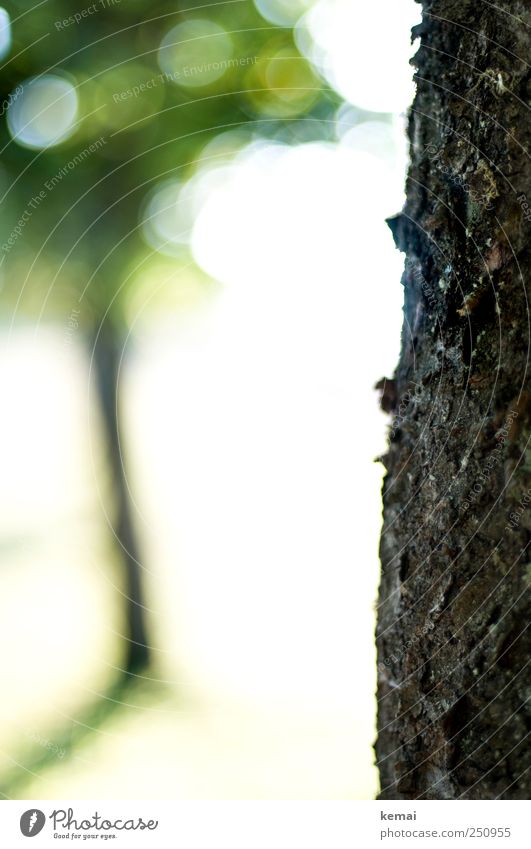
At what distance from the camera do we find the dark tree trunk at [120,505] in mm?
2541

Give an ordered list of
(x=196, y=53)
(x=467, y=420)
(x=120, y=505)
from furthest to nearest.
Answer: (x=120, y=505), (x=196, y=53), (x=467, y=420)

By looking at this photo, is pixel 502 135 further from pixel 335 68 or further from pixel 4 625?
A: pixel 4 625

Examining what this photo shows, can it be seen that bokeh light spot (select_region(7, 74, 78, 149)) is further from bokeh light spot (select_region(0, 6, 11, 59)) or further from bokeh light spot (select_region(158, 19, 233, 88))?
bokeh light spot (select_region(158, 19, 233, 88))

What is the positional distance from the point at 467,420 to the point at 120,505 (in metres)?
2.05

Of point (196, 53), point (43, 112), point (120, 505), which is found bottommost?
point (120, 505)

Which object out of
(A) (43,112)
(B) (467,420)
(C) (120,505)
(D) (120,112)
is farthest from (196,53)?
(B) (467,420)

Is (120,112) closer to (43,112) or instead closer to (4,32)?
(43,112)

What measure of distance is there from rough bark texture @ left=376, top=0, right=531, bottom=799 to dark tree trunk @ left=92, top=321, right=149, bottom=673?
1.87m

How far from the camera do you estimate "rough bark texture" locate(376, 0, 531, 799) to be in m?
0.66

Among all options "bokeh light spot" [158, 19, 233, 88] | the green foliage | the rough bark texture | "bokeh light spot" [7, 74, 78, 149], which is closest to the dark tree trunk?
the green foliage

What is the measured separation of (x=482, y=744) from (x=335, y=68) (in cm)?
194

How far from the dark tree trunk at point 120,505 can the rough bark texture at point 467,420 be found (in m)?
1.87

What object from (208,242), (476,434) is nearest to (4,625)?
(208,242)

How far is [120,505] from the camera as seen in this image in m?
2.57
